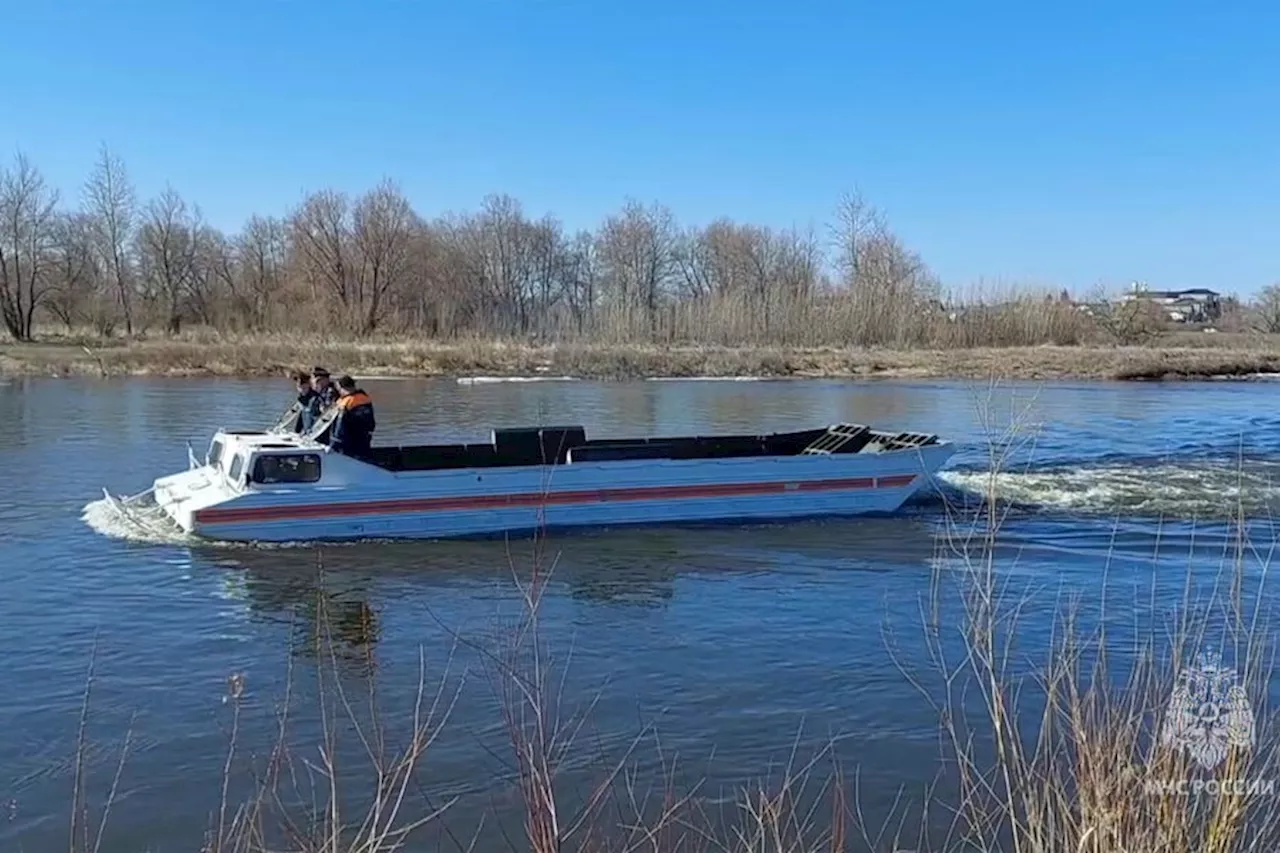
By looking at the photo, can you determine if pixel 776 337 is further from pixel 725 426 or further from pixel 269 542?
pixel 269 542

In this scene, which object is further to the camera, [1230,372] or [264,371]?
[1230,372]

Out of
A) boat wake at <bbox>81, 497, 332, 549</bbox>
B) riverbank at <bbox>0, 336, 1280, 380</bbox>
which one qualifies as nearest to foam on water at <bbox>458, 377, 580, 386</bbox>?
riverbank at <bbox>0, 336, 1280, 380</bbox>

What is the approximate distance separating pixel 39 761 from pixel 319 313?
197 feet

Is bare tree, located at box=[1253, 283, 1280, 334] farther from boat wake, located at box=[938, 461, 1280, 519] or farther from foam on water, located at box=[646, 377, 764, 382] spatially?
boat wake, located at box=[938, 461, 1280, 519]

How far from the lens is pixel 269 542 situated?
47.1 feet

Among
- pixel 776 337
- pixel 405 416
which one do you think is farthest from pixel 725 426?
pixel 776 337

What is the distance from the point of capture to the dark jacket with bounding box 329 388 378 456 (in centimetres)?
1427

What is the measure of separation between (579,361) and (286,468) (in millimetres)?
35259

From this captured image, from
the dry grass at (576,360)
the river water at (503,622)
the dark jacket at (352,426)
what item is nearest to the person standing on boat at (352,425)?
the dark jacket at (352,426)

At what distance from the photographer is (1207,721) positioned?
12.2 ft

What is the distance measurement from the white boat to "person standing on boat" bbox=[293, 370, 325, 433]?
362 mm

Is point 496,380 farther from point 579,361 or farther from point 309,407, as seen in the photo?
point 309,407

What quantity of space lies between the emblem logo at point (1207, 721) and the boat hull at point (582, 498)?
33.7ft

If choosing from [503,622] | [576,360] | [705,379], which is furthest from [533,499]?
[576,360]
